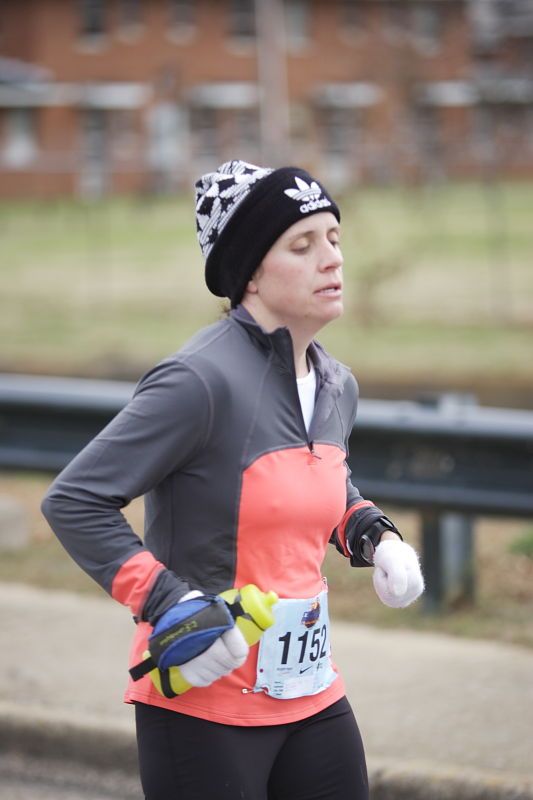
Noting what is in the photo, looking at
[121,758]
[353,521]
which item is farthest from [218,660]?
[121,758]

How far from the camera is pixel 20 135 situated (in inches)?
2095

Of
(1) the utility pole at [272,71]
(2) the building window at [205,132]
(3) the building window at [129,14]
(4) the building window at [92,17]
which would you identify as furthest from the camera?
(2) the building window at [205,132]

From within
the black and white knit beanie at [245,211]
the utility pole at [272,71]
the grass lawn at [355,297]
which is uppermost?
the utility pole at [272,71]

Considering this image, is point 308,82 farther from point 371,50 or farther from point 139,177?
point 371,50

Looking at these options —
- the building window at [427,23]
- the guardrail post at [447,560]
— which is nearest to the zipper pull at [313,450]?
the guardrail post at [447,560]

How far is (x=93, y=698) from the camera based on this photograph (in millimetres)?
5387

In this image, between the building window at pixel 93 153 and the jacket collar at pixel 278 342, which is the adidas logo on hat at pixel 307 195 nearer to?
the jacket collar at pixel 278 342

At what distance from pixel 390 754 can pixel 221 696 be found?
2.14m

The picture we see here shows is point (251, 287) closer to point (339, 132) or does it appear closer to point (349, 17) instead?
point (349, 17)

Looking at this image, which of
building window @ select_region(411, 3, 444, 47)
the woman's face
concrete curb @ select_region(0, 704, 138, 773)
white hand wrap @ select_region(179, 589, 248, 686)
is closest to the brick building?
building window @ select_region(411, 3, 444, 47)

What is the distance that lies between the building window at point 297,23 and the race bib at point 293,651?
5532 centimetres

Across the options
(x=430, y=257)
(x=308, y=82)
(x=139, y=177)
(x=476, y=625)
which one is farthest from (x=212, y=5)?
(x=476, y=625)

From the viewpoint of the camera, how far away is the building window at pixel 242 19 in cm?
5550

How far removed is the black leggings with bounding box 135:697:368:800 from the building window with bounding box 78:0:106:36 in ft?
175
